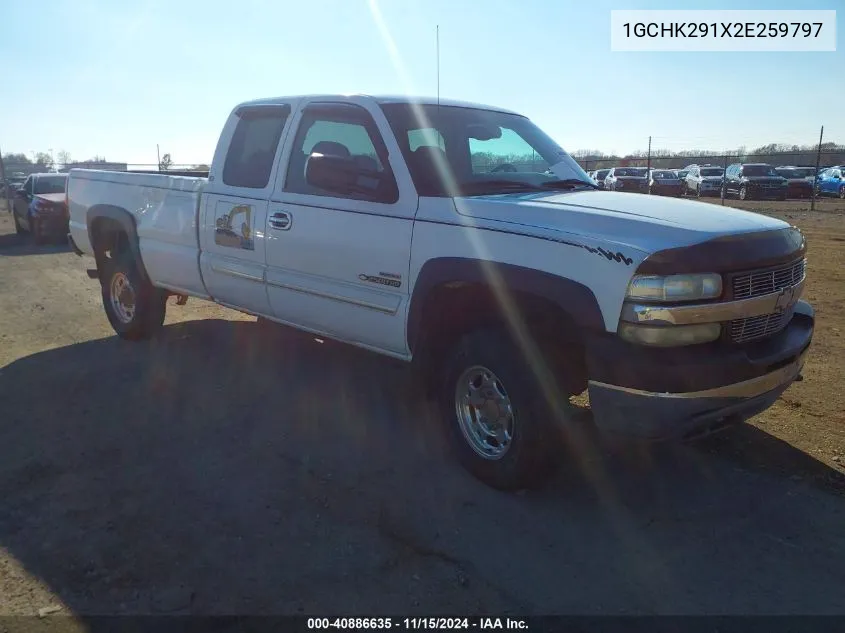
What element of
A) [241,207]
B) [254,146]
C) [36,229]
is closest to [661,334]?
[241,207]

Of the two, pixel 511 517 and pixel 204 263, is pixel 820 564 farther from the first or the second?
pixel 204 263

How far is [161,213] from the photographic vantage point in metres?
5.90

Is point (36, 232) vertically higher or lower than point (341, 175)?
lower

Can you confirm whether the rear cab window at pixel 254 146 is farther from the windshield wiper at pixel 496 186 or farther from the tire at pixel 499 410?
the tire at pixel 499 410

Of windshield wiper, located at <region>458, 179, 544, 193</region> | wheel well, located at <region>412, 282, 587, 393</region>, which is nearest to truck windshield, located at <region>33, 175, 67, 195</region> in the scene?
windshield wiper, located at <region>458, 179, 544, 193</region>

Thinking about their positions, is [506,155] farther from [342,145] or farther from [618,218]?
[618,218]

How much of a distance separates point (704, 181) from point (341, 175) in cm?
2909

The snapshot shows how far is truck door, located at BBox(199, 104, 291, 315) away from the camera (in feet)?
16.1

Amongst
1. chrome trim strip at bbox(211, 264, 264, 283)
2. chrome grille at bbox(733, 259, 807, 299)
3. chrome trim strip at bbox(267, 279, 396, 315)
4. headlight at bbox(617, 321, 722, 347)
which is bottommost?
chrome trim strip at bbox(267, 279, 396, 315)

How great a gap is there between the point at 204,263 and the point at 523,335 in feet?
10.3

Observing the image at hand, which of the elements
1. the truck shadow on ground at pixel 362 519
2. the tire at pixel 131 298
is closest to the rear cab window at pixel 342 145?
the truck shadow on ground at pixel 362 519

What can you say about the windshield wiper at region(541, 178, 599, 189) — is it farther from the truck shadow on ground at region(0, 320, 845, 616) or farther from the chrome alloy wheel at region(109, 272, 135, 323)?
the chrome alloy wheel at region(109, 272, 135, 323)

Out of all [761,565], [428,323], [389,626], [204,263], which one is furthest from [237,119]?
[761,565]

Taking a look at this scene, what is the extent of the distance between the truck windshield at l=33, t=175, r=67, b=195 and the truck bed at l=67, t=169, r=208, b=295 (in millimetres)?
10665
